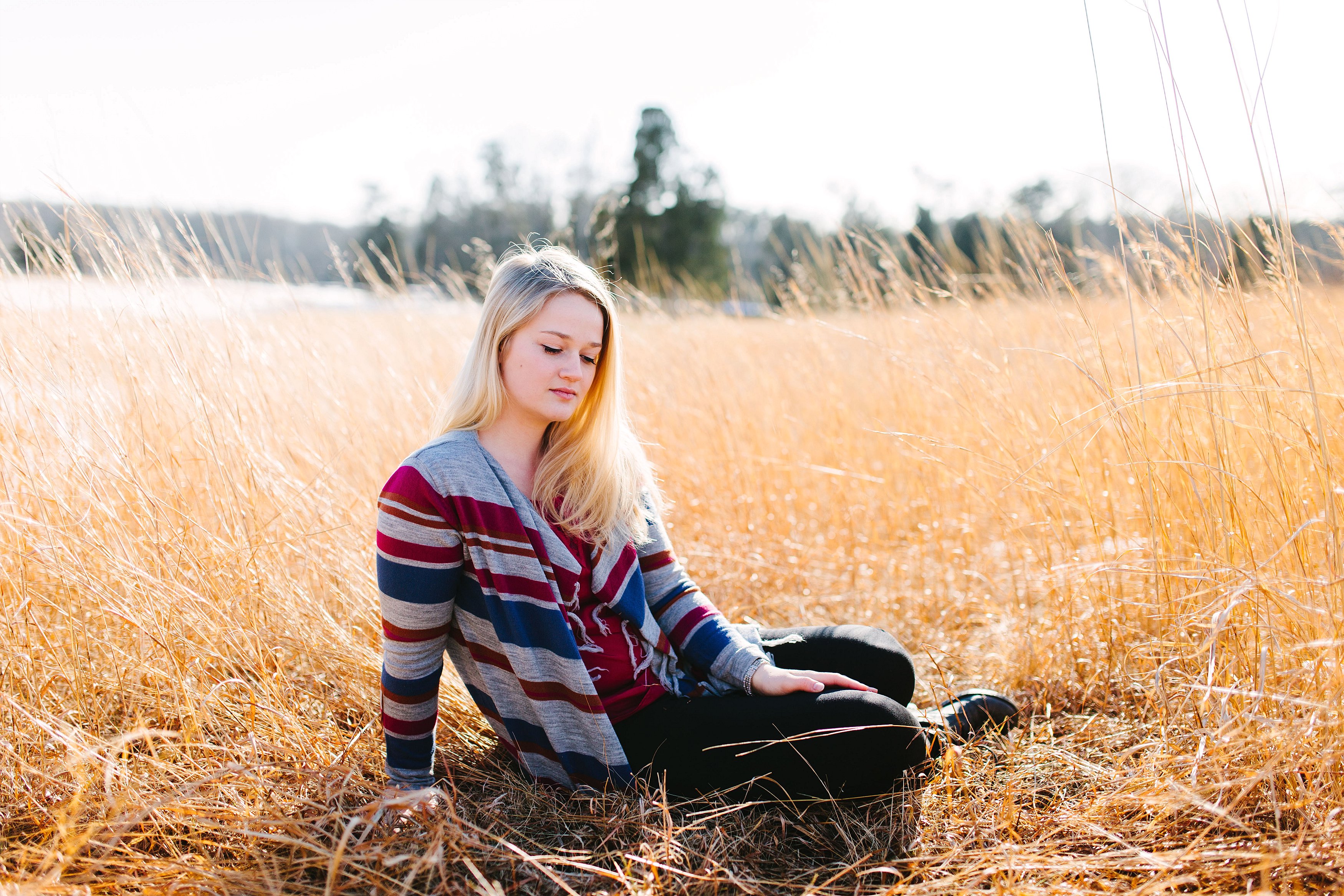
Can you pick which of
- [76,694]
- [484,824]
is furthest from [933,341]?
[76,694]

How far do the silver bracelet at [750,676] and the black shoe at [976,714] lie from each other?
1.34 feet

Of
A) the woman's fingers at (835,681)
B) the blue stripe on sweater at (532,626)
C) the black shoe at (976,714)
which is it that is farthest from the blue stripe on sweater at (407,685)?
the black shoe at (976,714)

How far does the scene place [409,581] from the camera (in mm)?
1208

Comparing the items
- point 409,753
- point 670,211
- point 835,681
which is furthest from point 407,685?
point 670,211

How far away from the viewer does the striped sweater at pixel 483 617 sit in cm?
122

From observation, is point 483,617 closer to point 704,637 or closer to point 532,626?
point 532,626

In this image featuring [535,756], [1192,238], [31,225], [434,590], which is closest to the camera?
[434,590]

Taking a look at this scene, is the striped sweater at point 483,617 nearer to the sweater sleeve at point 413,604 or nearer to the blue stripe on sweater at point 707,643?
the sweater sleeve at point 413,604

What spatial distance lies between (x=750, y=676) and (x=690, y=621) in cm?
16

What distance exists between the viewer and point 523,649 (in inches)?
49.6

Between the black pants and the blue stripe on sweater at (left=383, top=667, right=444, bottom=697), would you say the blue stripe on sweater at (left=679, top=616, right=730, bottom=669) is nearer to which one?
the black pants

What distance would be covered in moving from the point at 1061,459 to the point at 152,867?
2.33 meters

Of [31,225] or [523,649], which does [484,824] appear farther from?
[31,225]

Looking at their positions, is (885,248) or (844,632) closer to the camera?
(844,632)
